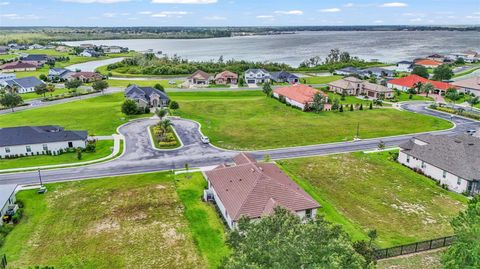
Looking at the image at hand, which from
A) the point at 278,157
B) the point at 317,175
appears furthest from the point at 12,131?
the point at 317,175

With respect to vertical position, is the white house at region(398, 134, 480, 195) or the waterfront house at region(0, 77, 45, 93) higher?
the waterfront house at region(0, 77, 45, 93)

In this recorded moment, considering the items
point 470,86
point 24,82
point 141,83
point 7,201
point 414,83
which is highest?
point 24,82

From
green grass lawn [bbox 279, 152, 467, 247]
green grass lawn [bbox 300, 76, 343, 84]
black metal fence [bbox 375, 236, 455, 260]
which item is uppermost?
green grass lawn [bbox 300, 76, 343, 84]

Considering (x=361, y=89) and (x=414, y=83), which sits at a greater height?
(x=414, y=83)

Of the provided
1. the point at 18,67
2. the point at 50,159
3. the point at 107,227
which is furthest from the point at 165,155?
the point at 18,67

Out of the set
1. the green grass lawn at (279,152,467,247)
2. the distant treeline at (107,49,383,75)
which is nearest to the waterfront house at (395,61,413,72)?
the distant treeline at (107,49,383,75)

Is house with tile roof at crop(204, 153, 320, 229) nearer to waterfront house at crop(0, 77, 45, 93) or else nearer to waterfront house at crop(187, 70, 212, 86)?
waterfront house at crop(187, 70, 212, 86)

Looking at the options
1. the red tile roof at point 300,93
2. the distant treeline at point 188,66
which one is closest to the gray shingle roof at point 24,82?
the distant treeline at point 188,66

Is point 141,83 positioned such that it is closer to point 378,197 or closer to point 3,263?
point 378,197
